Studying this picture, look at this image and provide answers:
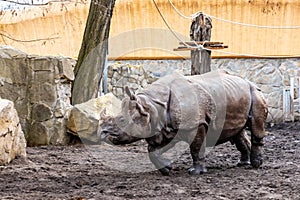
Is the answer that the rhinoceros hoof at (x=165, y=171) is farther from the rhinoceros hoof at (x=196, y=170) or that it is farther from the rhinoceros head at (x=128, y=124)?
the rhinoceros head at (x=128, y=124)

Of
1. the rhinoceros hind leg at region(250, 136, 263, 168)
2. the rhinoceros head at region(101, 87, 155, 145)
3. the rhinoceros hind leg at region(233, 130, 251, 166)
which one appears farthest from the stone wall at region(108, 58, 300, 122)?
the rhinoceros head at region(101, 87, 155, 145)

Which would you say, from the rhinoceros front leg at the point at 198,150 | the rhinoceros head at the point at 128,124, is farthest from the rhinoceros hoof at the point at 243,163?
the rhinoceros head at the point at 128,124

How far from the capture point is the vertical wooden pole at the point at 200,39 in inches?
325

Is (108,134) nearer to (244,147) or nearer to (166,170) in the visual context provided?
(166,170)

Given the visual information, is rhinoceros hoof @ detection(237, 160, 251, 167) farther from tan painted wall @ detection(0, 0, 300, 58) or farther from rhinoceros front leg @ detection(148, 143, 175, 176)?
tan painted wall @ detection(0, 0, 300, 58)

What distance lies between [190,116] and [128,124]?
0.61 metres

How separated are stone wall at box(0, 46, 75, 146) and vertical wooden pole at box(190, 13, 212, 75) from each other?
6.22ft

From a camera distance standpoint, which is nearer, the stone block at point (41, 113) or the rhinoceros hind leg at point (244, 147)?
the rhinoceros hind leg at point (244, 147)

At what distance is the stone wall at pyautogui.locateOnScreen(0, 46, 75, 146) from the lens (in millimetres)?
8148

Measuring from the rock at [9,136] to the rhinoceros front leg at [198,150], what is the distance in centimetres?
203

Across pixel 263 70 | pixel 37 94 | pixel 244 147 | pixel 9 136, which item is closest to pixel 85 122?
pixel 37 94

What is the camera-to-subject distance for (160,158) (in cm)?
532

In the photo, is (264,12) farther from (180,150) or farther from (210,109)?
(210,109)

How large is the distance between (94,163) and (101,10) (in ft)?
10.8
